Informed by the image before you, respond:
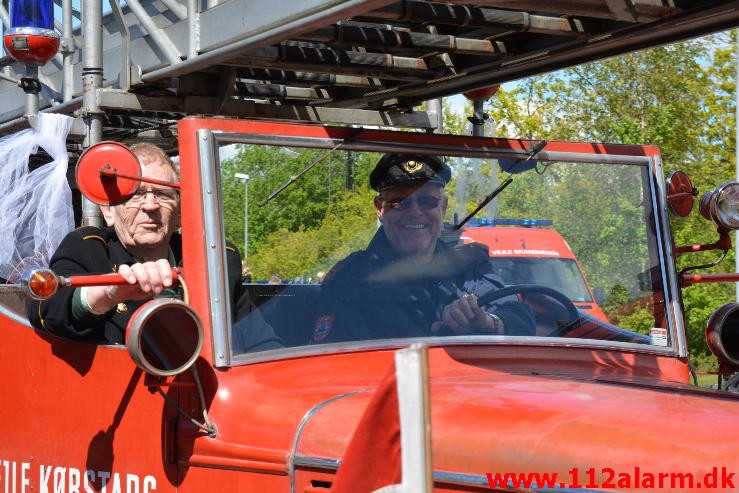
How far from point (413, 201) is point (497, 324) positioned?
17.3 inches

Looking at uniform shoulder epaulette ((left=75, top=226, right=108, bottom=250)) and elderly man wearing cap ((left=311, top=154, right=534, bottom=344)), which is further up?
uniform shoulder epaulette ((left=75, top=226, right=108, bottom=250))

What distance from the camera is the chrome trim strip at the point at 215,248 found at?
2912 millimetres

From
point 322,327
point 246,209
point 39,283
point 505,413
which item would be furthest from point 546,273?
point 39,283

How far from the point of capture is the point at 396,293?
10.5 feet

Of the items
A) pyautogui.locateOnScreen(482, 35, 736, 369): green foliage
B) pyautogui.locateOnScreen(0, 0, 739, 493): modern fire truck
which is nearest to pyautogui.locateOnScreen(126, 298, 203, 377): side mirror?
pyautogui.locateOnScreen(0, 0, 739, 493): modern fire truck

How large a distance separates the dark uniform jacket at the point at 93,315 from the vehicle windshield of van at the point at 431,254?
0.03 m

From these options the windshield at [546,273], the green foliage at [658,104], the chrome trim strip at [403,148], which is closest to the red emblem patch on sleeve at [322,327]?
the chrome trim strip at [403,148]

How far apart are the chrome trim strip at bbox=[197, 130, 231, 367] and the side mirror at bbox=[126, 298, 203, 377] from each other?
139mm

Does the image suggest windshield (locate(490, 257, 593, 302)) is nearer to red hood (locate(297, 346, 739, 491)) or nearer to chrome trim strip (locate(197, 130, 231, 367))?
red hood (locate(297, 346, 739, 491))

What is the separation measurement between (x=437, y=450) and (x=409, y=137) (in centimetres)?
127

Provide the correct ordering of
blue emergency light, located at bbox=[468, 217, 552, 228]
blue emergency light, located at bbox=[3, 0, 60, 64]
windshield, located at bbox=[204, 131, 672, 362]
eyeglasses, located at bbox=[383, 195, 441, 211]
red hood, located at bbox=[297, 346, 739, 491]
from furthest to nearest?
blue emergency light, located at bbox=[3, 0, 60, 64] < blue emergency light, located at bbox=[468, 217, 552, 228] < eyeglasses, located at bbox=[383, 195, 441, 211] < windshield, located at bbox=[204, 131, 672, 362] < red hood, located at bbox=[297, 346, 739, 491]

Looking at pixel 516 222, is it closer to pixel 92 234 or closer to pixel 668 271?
pixel 668 271

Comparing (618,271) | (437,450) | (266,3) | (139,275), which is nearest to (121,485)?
(139,275)

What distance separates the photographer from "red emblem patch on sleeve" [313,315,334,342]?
10.1 feet
